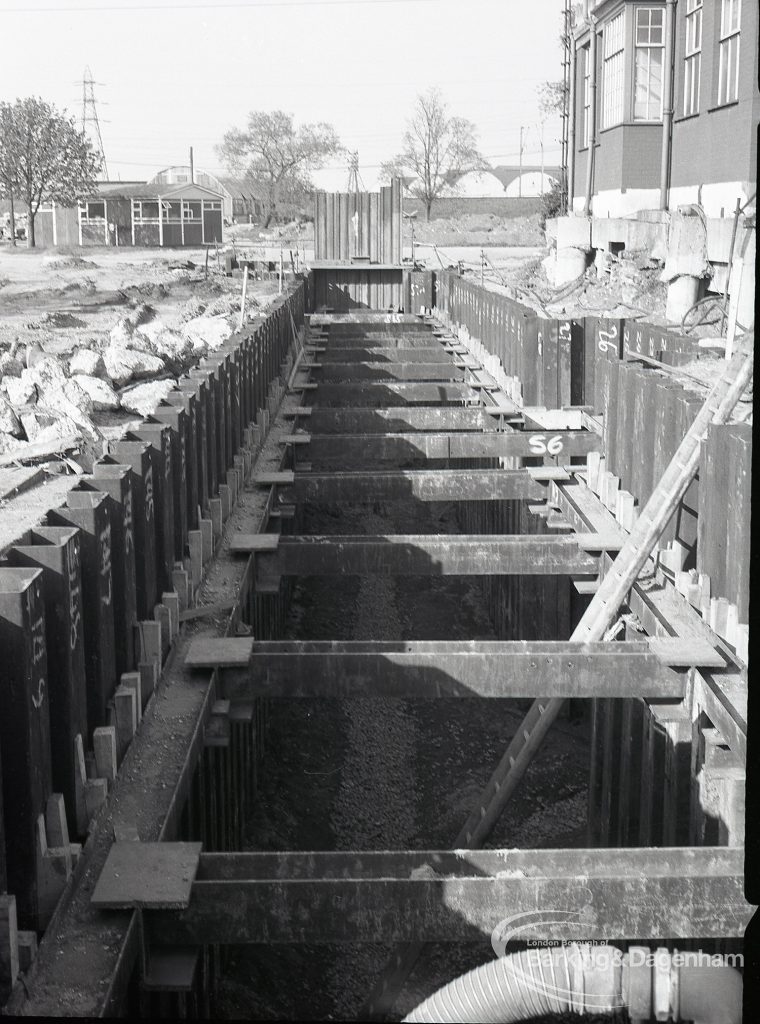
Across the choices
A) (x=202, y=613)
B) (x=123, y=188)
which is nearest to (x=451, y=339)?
(x=202, y=613)

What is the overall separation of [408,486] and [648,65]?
73.0ft

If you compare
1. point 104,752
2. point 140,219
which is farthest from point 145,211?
point 104,752

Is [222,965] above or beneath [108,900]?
beneath

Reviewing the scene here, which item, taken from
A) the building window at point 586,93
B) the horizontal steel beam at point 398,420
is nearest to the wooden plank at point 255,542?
the horizontal steel beam at point 398,420

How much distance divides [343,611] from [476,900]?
921 cm

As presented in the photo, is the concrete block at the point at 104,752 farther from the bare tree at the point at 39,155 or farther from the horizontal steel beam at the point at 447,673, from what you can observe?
the bare tree at the point at 39,155

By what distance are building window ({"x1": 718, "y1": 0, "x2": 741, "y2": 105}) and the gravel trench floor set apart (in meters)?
13.6

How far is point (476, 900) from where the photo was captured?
171 inches

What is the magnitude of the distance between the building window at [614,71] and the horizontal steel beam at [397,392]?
16579 millimetres

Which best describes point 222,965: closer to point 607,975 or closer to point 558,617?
point 607,975

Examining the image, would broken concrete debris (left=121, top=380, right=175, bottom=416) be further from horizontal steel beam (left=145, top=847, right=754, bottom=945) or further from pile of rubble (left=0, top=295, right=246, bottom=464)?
horizontal steel beam (left=145, top=847, right=754, bottom=945)

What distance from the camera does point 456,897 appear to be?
14.2ft

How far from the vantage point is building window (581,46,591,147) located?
33.9 meters

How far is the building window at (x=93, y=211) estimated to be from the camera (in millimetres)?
79938
